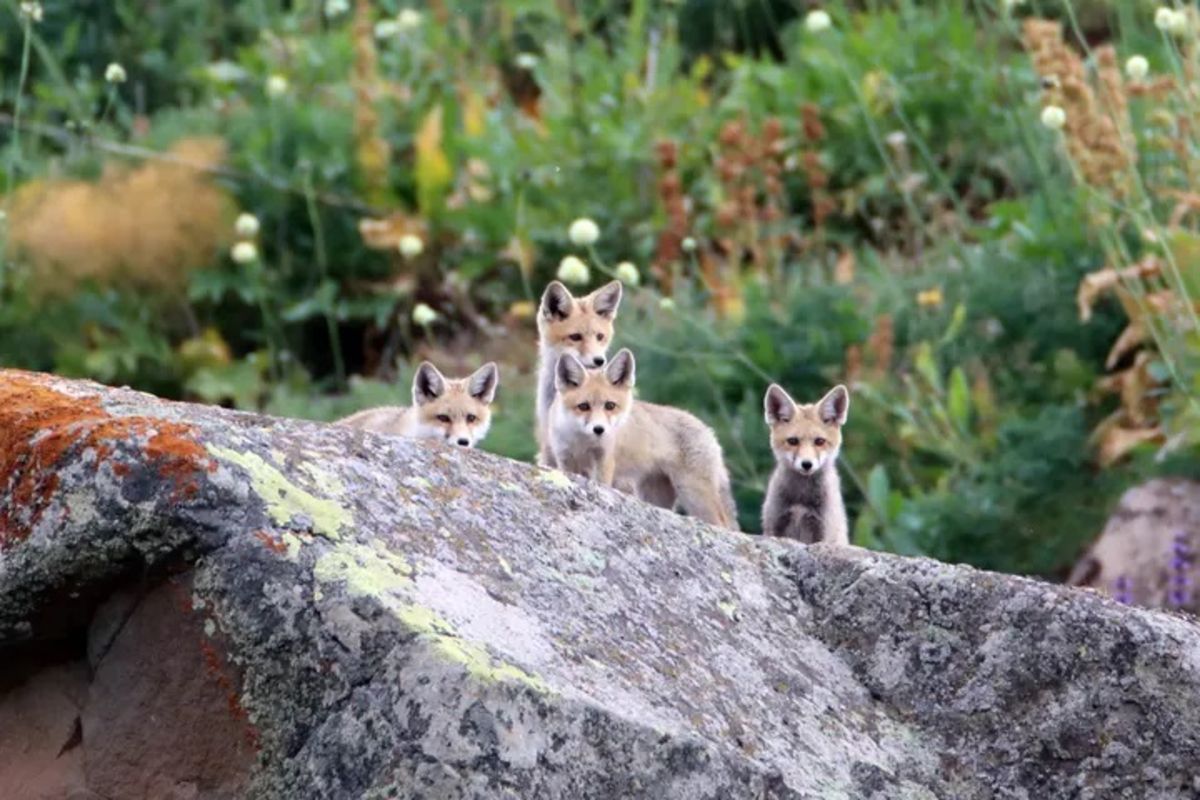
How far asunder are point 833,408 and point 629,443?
803 millimetres

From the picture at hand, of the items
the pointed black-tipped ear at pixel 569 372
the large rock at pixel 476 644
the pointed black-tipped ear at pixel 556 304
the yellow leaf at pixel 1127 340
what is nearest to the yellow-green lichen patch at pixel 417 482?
the large rock at pixel 476 644

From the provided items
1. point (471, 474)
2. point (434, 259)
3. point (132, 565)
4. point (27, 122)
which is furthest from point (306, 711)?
point (27, 122)

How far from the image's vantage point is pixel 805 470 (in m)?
7.75

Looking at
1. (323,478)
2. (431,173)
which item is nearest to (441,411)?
(323,478)

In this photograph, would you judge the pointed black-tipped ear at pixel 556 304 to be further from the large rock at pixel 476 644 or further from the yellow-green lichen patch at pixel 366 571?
the yellow-green lichen patch at pixel 366 571

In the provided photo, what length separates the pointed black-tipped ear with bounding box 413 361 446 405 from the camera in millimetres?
8242

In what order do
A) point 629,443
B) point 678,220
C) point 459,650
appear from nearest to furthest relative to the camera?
point 459,650, point 629,443, point 678,220

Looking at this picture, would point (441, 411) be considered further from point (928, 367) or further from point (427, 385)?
point (928, 367)

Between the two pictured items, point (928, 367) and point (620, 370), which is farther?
point (928, 367)

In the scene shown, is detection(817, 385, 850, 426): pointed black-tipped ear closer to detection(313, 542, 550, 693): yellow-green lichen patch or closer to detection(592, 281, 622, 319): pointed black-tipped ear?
detection(592, 281, 622, 319): pointed black-tipped ear

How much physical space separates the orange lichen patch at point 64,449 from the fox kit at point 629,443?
10.7ft

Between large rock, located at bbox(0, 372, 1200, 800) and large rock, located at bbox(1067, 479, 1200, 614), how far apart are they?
14.1ft

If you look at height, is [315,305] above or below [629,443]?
below

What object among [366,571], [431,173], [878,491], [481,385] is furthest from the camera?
[431,173]
